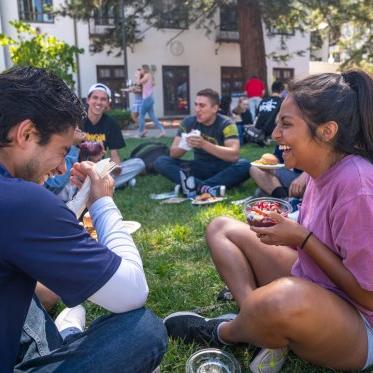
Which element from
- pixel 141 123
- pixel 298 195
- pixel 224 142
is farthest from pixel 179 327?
pixel 141 123

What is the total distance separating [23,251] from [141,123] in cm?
1230

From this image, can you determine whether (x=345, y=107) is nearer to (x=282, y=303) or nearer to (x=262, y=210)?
(x=262, y=210)

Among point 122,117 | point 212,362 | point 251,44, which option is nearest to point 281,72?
point 251,44

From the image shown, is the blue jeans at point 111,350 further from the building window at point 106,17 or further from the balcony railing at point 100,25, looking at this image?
the balcony railing at point 100,25

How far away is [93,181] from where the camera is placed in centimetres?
180

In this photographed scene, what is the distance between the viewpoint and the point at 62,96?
145cm

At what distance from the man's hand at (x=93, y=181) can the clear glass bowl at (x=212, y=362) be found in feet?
2.78

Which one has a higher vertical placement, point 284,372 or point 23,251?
point 23,251

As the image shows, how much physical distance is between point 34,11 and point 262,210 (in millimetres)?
19962

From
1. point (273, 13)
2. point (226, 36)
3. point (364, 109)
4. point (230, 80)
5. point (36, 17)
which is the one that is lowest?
point (364, 109)

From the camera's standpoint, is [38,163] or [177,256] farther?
[177,256]

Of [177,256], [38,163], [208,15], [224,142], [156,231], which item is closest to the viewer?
[38,163]

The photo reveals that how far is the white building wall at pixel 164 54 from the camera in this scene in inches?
779

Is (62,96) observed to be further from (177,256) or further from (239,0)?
(239,0)
